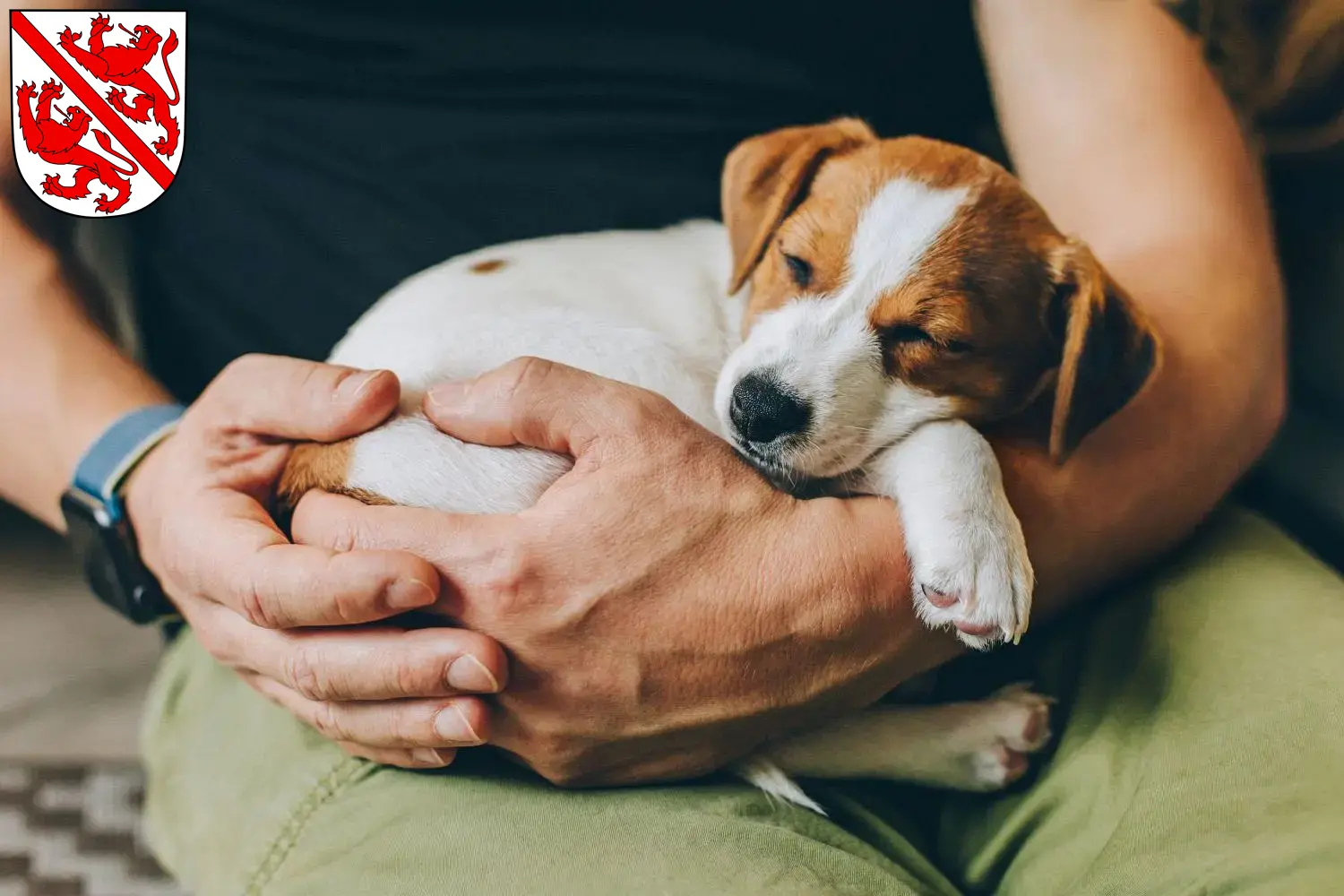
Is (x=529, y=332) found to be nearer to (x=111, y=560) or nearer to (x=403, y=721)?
(x=403, y=721)

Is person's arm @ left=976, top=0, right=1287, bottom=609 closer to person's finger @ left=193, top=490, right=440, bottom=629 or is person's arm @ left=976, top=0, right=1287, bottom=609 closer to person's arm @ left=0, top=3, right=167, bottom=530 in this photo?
person's finger @ left=193, top=490, right=440, bottom=629

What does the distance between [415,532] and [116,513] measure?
0.53 m

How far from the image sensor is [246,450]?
3.93 feet

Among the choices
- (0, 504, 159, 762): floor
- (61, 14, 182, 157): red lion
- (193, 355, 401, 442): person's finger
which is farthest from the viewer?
(0, 504, 159, 762): floor

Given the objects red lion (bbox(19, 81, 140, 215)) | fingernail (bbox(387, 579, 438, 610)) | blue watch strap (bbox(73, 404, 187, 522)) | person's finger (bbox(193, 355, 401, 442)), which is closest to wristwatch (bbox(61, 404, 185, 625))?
blue watch strap (bbox(73, 404, 187, 522))

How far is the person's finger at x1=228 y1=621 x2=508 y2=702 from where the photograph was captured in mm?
997

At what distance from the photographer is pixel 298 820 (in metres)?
1.08

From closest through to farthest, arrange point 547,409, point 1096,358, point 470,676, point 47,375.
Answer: point 470,676 → point 547,409 → point 1096,358 → point 47,375

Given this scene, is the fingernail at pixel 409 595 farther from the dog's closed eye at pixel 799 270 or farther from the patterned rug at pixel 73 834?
the patterned rug at pixel 73 834

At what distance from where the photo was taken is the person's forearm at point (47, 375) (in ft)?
4.67

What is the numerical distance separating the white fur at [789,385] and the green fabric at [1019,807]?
0.07 m

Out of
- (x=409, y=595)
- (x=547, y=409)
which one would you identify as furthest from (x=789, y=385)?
(x=409, y=595)

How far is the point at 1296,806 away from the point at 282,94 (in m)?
1.57

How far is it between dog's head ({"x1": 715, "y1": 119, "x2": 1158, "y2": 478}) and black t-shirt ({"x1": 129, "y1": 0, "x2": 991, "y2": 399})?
0.28m
